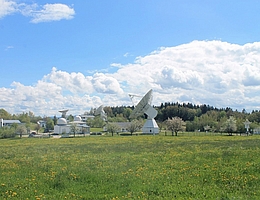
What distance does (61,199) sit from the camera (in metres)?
10.7

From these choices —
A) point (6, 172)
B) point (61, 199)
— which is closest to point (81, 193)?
point (61, 199)

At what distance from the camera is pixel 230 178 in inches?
513

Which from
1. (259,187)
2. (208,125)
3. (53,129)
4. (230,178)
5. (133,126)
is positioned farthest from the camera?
(53,129)

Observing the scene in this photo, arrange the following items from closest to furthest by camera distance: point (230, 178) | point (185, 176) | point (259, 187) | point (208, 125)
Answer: point (259, 187)
point (230, 178)
point (185, 176)
point (208, 125)

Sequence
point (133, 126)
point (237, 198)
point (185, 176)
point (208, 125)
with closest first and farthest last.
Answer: point (237, 198), point (185, 176), point (133, 126), point (208, 125)

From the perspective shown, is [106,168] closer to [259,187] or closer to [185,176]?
[185,176]

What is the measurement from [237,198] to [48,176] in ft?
31.0

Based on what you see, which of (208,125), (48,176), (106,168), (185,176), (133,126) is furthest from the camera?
(208,125)

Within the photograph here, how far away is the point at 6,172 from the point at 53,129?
136 meters

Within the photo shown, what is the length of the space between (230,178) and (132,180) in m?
4.40

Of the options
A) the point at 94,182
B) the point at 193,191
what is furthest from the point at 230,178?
the point at 94,182

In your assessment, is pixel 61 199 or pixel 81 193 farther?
pixel 81 193

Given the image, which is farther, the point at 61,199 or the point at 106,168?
the point at 106,168

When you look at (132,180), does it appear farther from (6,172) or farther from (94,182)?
A: (6,172)
